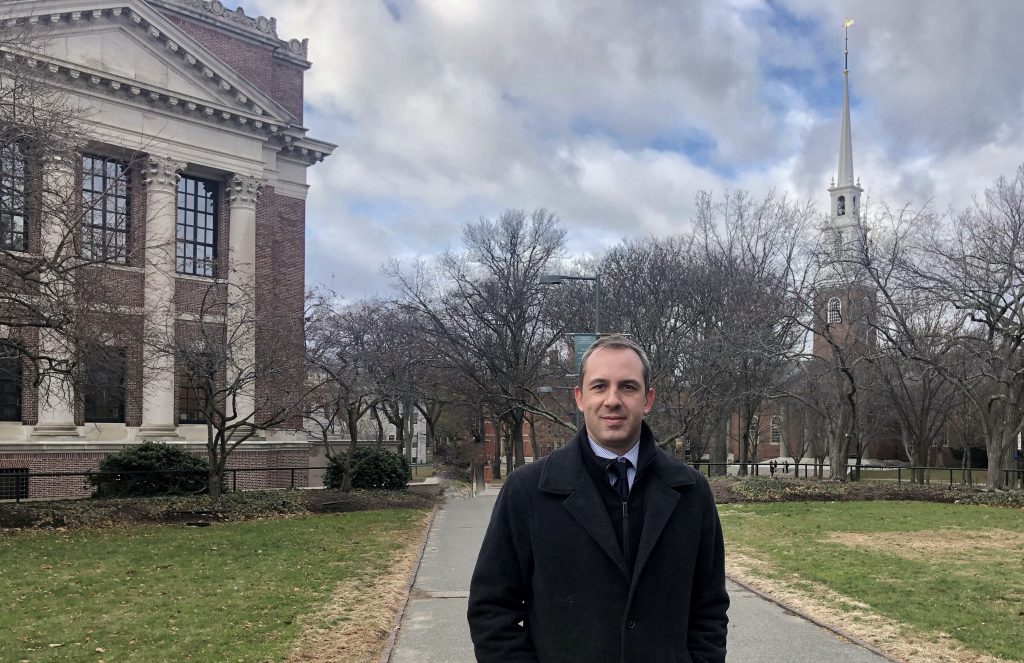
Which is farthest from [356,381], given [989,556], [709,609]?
[709,609]

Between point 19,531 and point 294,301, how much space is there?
17.0 m

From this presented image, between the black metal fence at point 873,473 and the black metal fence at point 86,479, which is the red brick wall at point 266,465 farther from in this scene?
the black metal fence at point 873,473

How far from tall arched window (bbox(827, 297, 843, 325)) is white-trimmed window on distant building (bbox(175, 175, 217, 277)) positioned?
23.3 metres

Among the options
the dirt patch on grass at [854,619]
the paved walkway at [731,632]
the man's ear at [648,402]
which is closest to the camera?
the man's ear at [648,402]

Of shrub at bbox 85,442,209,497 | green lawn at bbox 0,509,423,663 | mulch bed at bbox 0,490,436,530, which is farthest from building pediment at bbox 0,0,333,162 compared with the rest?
green lawn at bbox 0,509,423,663

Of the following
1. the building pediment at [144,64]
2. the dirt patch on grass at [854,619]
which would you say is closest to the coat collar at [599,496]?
the dirt patch on grass at [854,619]

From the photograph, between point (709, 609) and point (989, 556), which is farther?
point (989, 556)

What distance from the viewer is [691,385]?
2900 cm

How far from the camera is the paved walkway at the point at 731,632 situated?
817cm

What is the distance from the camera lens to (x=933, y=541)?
53.5 ft

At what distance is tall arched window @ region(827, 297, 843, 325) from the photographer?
3422 cm

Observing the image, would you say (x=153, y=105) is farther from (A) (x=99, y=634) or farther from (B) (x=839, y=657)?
(B) (x=839, y=657)

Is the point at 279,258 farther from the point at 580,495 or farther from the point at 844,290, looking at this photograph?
the point at 580,495

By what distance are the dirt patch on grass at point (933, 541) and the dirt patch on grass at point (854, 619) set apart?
3.29 meters
